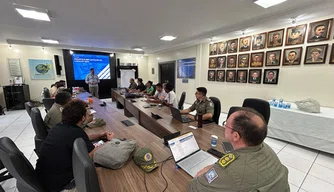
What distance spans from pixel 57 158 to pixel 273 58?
4694 millimetres

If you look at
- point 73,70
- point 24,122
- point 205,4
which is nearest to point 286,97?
point 205,4

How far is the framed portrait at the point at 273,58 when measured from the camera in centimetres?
361

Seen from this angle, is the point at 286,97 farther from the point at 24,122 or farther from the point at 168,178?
the point at 24,122

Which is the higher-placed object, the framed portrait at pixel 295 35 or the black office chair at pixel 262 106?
the framed portrait at pixel 295 35

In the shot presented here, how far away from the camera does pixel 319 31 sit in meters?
2.97

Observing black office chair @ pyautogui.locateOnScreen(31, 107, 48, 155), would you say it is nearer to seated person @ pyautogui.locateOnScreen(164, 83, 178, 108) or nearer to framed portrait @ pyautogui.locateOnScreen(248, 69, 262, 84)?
seated person @ pyautogui.locateOnScreen(164, 83, 178, 108)

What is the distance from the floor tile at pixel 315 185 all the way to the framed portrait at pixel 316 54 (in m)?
2.44

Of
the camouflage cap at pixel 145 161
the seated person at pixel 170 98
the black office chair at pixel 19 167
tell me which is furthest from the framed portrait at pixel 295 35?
the black office chair at pixel 19 167

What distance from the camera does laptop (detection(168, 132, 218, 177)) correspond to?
1.11m

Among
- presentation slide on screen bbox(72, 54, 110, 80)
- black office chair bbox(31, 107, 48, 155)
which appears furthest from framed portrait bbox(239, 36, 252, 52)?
presentation slide on screen bbox(72, 54, 110, 80)

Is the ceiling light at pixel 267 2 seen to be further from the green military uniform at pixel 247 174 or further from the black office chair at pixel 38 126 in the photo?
the black office chair at pixel 38 126

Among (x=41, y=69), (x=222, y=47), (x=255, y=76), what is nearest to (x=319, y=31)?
(x=255, y=76)

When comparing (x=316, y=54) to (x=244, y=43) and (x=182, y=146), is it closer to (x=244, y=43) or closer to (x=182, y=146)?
(x=244, y=43)

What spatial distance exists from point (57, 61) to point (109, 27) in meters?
4.59
